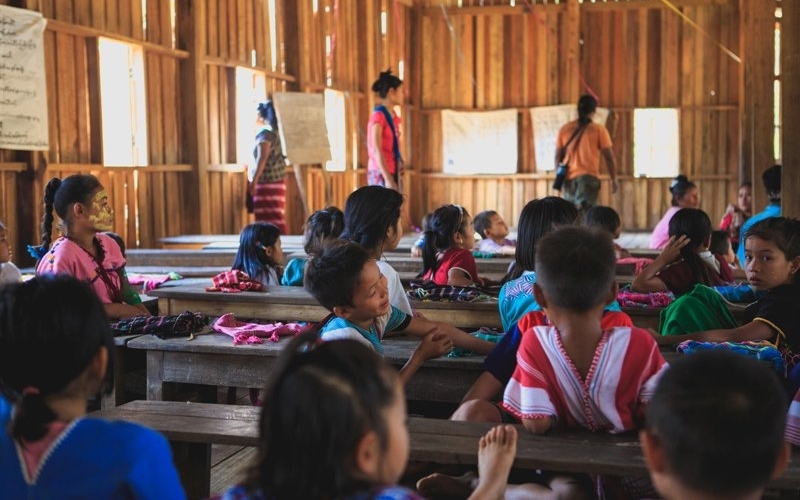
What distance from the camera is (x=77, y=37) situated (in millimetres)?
7977

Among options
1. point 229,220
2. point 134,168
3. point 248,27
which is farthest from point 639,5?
point 134,168

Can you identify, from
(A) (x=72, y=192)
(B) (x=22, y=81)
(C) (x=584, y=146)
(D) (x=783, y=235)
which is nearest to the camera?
(D) (x=783, y=235)

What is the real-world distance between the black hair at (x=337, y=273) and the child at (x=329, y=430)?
1.45 metres

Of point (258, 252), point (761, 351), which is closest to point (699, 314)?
point (761, 351)

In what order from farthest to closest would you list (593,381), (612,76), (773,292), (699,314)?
(612,76), (699,314), (773,292), (593,381)

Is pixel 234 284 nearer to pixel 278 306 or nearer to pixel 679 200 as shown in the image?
pixel 278 306

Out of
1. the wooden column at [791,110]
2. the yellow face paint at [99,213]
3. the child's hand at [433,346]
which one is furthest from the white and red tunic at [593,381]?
Result: the wooden column at [791,110]

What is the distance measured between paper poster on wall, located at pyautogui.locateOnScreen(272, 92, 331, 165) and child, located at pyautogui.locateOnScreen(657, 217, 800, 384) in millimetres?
6849

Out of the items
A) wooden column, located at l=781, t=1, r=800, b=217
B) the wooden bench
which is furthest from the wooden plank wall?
the wooden bench

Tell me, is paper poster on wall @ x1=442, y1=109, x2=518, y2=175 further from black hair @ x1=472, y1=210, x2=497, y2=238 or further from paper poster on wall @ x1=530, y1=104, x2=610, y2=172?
black hair @ x1=472, y1=210, x2=497, y2=238

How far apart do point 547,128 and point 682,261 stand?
10451 millimetres

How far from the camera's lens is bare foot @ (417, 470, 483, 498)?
295cm

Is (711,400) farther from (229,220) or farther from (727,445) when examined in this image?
(229,220)

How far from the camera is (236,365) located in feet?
11.8
